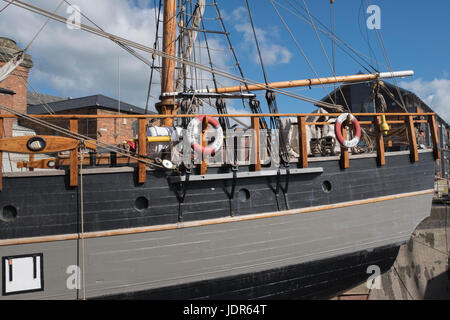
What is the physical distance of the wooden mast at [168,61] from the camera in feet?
26.9

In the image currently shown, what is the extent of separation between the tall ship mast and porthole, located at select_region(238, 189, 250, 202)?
0.09 feet

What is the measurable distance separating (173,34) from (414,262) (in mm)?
8836

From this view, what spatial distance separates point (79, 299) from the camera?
470cm

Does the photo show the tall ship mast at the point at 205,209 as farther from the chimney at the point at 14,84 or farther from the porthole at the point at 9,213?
the chimney at the point at 14,84

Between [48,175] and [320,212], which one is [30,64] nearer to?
[48,175]

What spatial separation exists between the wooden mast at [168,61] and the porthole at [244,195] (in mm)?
3412

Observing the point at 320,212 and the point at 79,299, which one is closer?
the point at 79,299

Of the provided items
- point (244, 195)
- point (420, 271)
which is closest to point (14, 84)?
point (244, 195)

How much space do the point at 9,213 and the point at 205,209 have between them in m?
2.68

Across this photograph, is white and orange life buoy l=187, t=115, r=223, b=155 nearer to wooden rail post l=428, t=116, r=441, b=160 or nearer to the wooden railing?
the wooden railing

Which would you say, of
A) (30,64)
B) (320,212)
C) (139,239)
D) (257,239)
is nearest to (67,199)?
(139,239)

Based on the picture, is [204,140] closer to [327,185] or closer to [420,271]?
[327,185]

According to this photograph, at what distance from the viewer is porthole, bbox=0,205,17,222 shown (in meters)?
4.48

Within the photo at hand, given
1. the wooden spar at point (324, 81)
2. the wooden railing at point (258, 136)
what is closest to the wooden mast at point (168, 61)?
the wooden spar at point (324, 81)
